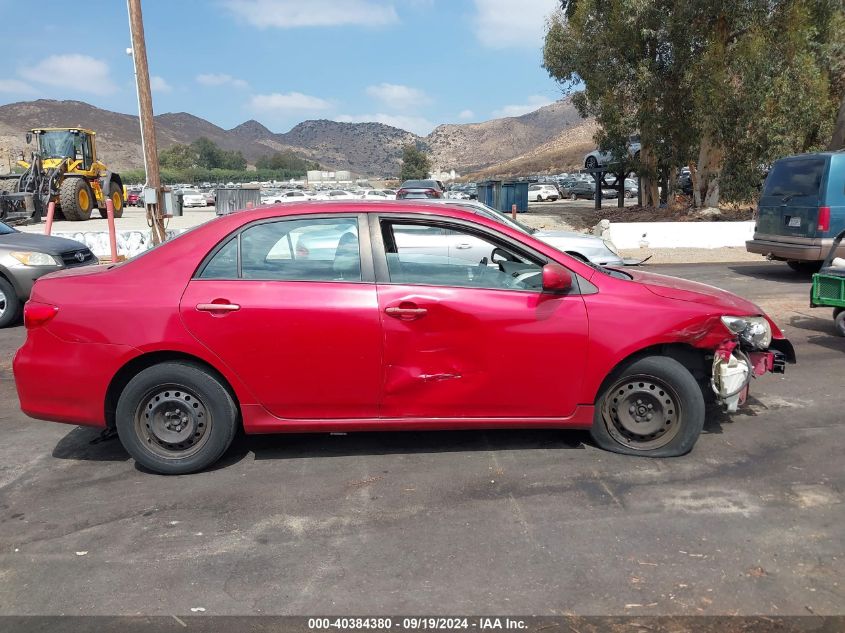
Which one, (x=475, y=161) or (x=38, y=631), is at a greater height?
(x=475, y=161)

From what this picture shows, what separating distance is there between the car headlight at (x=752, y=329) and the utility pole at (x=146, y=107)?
12907 mm

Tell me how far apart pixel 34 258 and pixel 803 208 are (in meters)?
11.4

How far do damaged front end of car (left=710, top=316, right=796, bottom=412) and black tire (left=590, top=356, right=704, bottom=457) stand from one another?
22 centimetres

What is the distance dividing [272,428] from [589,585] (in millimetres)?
2137

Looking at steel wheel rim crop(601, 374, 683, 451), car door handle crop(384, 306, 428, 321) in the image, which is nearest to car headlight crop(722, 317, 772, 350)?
steel wheel rim crop(601, 374, 683, 451)

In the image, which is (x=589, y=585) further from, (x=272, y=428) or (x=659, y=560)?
(x=272, y=428)

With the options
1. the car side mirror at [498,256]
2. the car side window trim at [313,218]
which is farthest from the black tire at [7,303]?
the car side mirror at [498,256]

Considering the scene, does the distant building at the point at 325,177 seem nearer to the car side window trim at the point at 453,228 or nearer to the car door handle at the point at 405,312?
the car side window trim at the point at 453,228

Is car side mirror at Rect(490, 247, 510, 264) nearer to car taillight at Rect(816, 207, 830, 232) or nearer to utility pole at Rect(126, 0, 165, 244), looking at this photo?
car taillight at Rect(816, 207, 830, 232)

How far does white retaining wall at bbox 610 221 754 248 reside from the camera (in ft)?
56.2

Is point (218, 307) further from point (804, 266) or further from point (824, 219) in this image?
point (804, 266)

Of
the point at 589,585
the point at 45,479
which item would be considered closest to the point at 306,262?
the point at 45,479

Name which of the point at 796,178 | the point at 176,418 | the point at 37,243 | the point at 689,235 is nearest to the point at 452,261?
the point at 176,418

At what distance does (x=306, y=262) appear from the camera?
Result: 14.4ft
